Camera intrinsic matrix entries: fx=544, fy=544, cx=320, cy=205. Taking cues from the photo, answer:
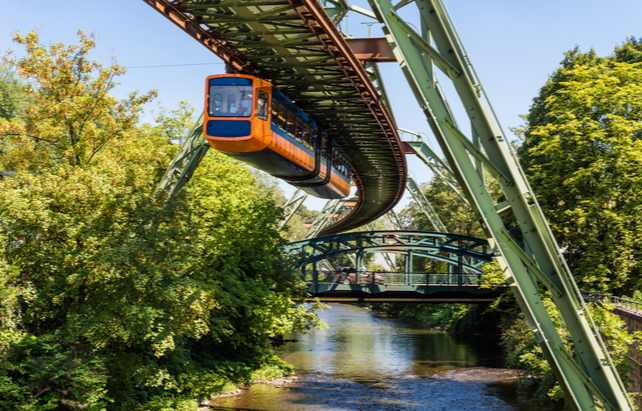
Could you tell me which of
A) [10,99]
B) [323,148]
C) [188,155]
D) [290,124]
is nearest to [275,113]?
[290,124]

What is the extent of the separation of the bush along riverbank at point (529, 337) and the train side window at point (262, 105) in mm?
9533

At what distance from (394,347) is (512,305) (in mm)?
7704

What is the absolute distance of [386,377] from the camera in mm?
25797

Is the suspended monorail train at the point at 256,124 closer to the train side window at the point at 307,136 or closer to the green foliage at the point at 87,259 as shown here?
the train side window at the point at 307,136

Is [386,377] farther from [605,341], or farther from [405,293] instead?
[605,341]

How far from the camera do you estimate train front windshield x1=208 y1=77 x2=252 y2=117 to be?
15.8 m

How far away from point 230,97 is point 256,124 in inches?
46.0

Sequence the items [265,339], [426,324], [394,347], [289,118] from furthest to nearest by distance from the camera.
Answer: [426,324], [394,347], [265,339], [289,118]

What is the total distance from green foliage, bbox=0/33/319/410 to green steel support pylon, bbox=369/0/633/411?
1077 centimetres

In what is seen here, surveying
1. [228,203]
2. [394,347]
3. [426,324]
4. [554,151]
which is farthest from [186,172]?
[426,324]

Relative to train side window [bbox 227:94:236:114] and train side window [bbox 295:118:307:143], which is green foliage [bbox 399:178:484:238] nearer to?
train side window [bbox 295:118:307:143]

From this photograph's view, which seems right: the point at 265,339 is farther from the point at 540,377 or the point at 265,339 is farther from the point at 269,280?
the point at 540,377

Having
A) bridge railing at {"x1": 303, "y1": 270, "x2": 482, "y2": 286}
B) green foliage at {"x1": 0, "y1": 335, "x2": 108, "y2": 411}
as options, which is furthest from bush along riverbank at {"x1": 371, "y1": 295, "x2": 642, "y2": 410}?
green foliage at {"x1": 0, "y1": 335, "x2": 108, "y2": 411}

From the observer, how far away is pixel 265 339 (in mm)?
25359
